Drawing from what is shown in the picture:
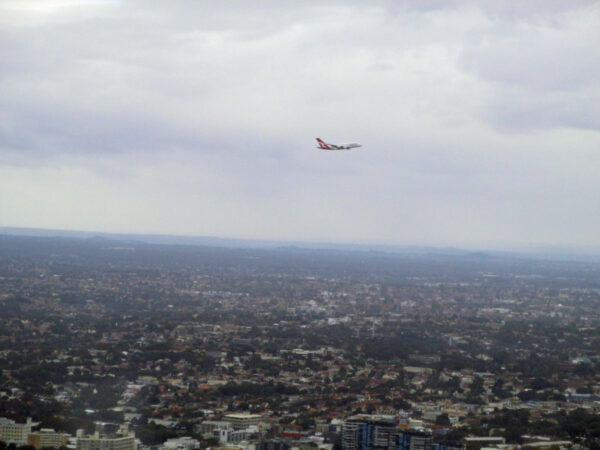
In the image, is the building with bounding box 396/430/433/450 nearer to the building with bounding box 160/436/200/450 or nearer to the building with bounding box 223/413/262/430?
the building with bounding box 160/436/200/450

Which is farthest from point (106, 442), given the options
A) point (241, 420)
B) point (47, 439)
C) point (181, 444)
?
point (241, 420)

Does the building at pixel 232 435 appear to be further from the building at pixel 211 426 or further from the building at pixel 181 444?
the building at pixel 181 444

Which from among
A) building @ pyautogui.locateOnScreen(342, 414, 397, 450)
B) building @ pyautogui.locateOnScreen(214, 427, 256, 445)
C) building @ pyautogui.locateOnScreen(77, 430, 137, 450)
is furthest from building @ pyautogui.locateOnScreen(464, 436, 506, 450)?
building @ pyautogui.locateOnScreen(77, 430, 137, 450)

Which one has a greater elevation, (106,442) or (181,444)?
(106,442)

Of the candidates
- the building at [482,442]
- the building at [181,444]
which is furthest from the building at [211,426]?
the building at [482,442]

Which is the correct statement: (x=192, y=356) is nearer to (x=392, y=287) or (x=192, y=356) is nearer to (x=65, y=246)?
(x=392, y=287)

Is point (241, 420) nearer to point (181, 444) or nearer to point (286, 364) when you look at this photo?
point (181, 444)

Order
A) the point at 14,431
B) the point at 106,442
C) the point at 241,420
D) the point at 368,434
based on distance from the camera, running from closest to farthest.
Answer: the point at 106,442 < the point at 14,431 < the point at 368,434 < the point at 241,420
